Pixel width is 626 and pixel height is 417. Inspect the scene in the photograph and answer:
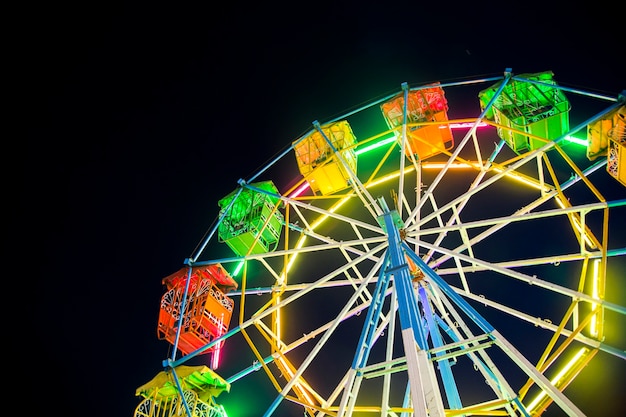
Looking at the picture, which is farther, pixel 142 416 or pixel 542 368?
pixel 142 416

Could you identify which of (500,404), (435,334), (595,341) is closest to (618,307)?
(595,341)

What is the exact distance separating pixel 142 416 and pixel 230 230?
5.18m

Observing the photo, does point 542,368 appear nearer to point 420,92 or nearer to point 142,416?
point 420,92

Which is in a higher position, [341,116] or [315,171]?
[341,116]

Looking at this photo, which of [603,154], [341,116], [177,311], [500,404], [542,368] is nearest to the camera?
[500,404]

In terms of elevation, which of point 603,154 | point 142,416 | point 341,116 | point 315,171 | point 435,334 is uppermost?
point 341,116

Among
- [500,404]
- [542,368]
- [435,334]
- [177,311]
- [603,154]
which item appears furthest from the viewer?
[177,311]

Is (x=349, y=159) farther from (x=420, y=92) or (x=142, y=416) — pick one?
(x=142, y=416)

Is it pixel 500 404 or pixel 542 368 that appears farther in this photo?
pixel 542 368

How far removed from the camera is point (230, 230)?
13180mm

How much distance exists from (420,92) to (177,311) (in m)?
8.21

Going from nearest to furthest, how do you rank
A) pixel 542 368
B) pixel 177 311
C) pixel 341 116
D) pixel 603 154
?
pixel 542 368 → pixel 603 154 → pixel 341 116 → pixel 177 311

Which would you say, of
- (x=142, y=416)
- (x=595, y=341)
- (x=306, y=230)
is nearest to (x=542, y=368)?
(x=595, y=341)

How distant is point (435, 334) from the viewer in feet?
31.8
